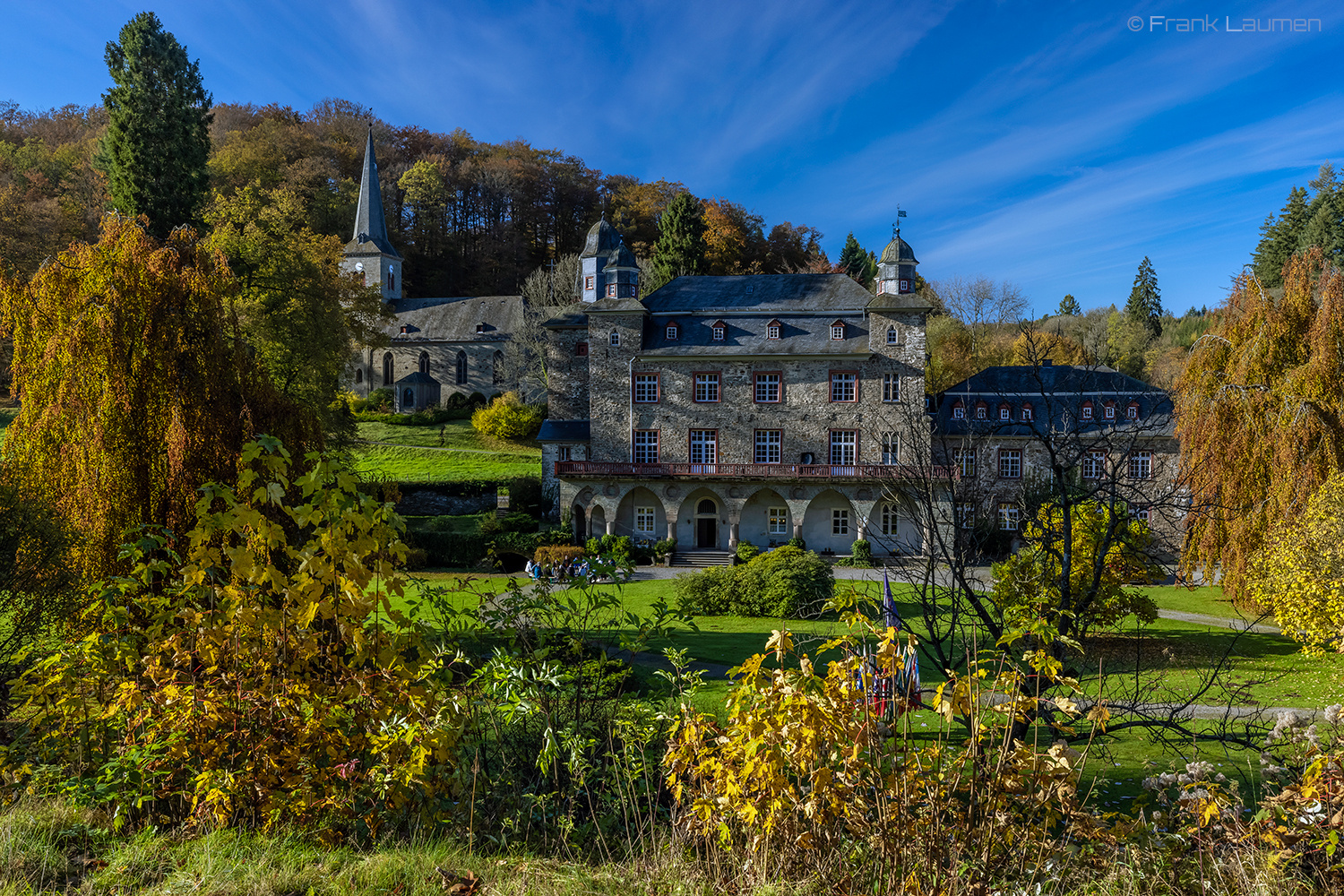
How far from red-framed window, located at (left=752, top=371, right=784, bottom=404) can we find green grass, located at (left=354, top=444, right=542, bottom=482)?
13.9m

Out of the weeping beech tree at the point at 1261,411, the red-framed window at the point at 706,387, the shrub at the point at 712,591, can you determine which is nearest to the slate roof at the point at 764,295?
the red-framed window at the point at 706,387

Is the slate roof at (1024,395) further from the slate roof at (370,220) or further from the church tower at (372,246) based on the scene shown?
the slate roof at (370,220)

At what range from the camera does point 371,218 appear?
60.1 m

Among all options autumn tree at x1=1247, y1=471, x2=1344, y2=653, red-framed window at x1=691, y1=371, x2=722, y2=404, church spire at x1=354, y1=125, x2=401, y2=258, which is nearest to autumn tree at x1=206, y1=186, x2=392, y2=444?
red-framed window at x1=691, y1=371, x2=722, y2=404

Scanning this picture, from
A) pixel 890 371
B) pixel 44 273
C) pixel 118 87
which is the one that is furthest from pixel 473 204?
pixel 44 273

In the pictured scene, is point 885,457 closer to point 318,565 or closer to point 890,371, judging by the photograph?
point 890,371

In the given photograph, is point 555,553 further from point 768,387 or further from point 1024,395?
point 1024,395

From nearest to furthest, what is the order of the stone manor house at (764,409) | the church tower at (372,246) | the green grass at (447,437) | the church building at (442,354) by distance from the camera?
the stone manor house at (764,409) → the green grass at (447,437) → the church building at (442,354) → the church tower at (372,246)

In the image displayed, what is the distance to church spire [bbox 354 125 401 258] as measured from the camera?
5956 centimetres

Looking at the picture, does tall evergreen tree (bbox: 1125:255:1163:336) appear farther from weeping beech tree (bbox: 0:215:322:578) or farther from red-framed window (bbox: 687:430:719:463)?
weeping beech tree (bbox: 0:215:322:578)

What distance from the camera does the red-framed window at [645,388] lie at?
1259 inches

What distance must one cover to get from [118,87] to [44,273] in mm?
20139

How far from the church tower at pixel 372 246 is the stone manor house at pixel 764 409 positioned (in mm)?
32610

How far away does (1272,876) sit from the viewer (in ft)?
11.3
